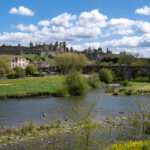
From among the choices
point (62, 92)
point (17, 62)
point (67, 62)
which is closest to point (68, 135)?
point (62, 92)

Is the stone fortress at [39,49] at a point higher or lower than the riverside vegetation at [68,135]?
higher

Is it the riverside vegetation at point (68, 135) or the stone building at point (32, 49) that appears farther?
the stone building at point (32, 49)

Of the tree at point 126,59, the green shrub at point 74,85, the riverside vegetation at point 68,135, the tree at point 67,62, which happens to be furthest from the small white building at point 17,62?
the riverside vegetation at point 68,135

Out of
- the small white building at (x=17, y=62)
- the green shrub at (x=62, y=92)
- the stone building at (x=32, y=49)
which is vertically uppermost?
the stone building at (x=32, y=49)

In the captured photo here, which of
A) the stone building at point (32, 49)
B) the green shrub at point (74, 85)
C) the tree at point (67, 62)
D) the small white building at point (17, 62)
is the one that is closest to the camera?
the green shrub at point (74, 85)

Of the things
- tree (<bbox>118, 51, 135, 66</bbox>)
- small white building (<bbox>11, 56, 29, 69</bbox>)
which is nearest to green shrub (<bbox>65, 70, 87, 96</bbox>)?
small white building (<bbox>11, 56, 29, 69</bbox>)

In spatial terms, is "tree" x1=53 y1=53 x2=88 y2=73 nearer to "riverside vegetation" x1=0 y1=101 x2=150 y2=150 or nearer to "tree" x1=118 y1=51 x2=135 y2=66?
"tree" x1=118 y1=51 x2=135 y2=66

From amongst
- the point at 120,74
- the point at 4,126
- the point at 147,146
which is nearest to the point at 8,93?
the point at 4,126

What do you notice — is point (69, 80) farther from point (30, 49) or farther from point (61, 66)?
point (30, 49)

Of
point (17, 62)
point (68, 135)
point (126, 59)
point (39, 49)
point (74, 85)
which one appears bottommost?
point (68, 135)

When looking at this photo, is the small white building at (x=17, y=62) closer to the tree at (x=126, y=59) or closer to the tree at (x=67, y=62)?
the tree at (x=67, y=62)

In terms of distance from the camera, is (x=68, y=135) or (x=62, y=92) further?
(x=62, y=92)

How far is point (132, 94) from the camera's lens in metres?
46.8

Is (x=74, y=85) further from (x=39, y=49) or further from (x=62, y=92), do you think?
(x=39, y=49)
